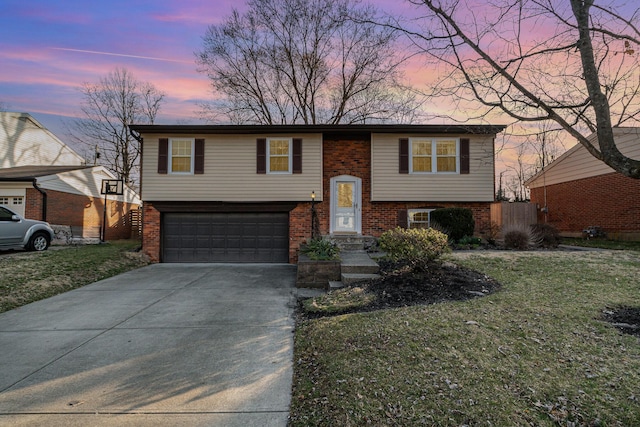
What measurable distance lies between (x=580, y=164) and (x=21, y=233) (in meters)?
22.9

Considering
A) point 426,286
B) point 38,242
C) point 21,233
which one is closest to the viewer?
point 426,286

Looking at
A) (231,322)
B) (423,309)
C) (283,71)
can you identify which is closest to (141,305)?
(231,322)

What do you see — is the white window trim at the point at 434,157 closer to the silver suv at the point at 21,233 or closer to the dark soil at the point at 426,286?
the dark soil at the point at 426,286

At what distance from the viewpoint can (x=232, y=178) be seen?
11.5 m

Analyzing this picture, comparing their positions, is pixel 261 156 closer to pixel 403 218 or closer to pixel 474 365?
pixel 403 218

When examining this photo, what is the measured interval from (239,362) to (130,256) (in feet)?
29.5

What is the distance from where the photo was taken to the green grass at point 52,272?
6434mm

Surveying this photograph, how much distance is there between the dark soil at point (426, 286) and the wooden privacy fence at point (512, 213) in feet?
31.6

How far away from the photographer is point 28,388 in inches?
116

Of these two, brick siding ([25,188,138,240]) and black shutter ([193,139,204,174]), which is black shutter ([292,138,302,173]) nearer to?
black shutter ([193,139,204,174])

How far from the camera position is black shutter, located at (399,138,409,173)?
11.4 metres

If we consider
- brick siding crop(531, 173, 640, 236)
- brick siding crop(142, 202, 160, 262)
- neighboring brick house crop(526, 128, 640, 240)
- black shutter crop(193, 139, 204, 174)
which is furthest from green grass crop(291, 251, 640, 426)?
brick siding crop(531, 173, 640, 236)

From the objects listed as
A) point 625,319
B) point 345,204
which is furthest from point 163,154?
point 625,319

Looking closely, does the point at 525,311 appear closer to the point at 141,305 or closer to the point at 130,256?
the point at 141,305
